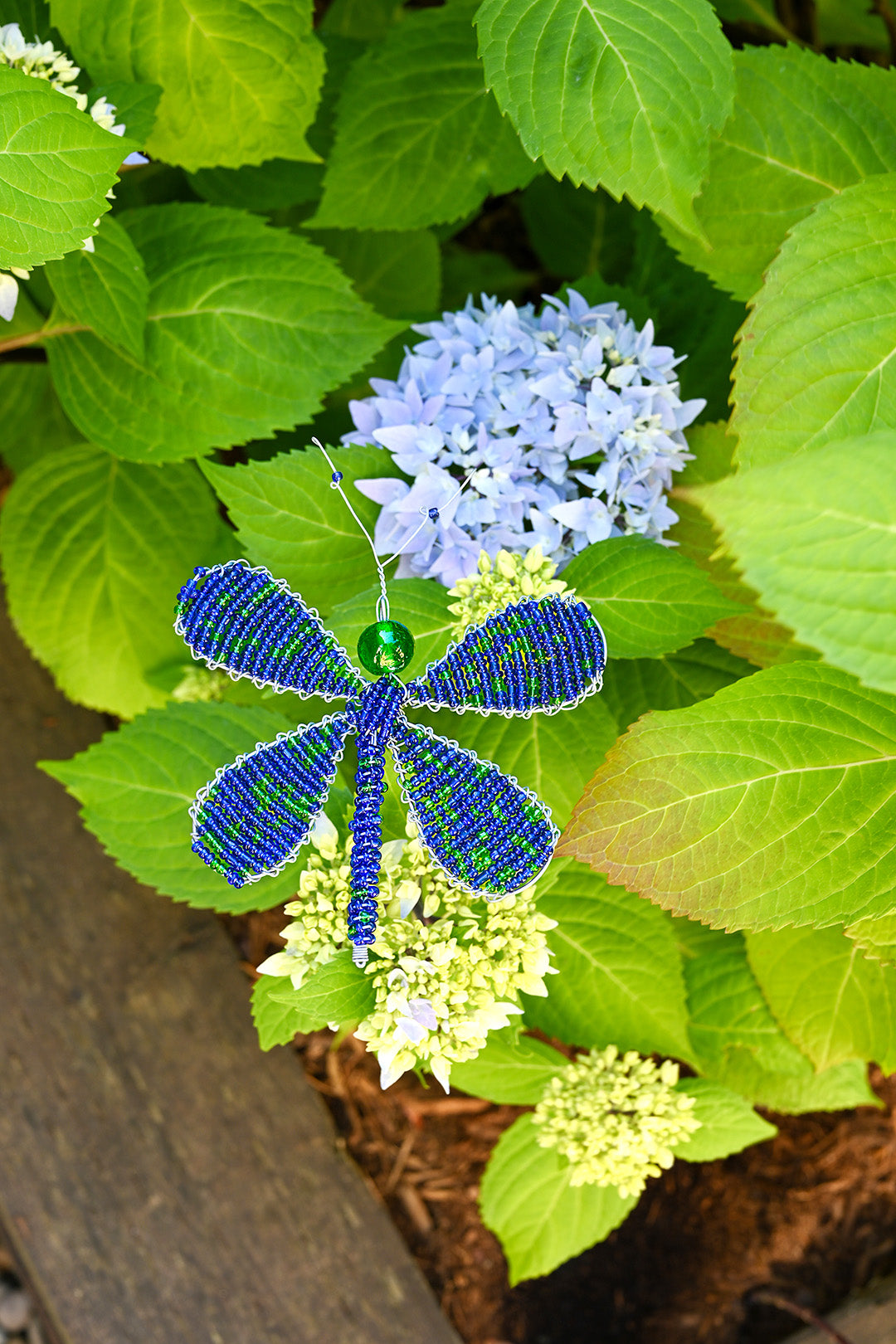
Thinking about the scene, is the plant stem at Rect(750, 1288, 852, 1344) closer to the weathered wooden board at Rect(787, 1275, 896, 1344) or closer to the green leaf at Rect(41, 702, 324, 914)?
the weathered wooden board at Rect(787, 1275, 896, 1344)

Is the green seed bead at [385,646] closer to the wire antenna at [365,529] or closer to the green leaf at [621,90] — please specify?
the wire antenna at [365,529]

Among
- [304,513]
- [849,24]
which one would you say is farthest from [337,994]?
[849,24]

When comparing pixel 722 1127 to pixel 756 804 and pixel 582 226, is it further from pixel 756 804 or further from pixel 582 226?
pixel 582 226

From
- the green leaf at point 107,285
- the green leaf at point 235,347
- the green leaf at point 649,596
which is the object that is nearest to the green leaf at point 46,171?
the green leaf at point 107,285

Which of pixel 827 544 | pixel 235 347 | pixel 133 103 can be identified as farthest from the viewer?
pixel 235 347

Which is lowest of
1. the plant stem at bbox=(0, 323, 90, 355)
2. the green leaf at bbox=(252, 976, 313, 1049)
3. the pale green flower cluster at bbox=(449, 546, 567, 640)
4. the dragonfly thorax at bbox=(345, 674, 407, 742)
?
the green leaf at bbox=(252, 976, 313, 1049)

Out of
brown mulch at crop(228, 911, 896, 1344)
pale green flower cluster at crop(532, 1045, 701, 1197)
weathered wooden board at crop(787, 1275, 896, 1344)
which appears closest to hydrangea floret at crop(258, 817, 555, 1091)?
pale green flower cluster at crop(532, 1045, 701, 1197)
